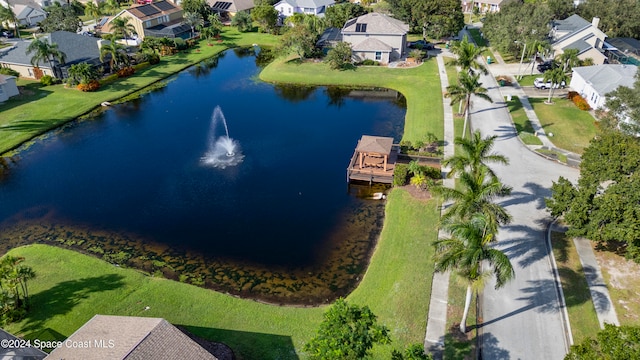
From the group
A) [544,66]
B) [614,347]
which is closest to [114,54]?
[544,66]

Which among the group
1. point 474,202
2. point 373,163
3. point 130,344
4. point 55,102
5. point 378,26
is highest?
point 378,26

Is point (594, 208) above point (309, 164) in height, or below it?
above

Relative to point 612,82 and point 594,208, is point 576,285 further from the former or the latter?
point 612,82

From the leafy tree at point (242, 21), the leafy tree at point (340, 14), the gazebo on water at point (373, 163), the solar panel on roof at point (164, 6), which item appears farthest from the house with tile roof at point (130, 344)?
the solar panel on roof at point (164, 6)

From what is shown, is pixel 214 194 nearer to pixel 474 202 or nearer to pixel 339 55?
pixel 474 202

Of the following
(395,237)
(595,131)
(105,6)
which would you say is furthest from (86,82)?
(595,131)

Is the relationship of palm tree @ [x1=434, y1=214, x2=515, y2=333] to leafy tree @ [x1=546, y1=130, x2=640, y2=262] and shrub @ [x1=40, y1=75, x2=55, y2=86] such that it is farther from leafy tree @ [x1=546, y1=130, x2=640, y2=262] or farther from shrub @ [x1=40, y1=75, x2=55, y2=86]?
shrub @ [x1=40, y1=75, x2=55, y2=86]
